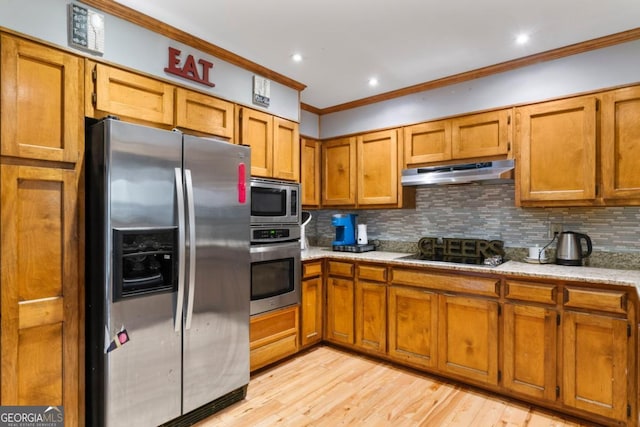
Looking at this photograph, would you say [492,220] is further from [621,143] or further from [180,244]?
[180,244]

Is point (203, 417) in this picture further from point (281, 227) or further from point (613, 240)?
point (613, 240)

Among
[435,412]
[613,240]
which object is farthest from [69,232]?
[613,240]

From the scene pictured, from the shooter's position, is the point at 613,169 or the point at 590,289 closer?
the point at 590,289

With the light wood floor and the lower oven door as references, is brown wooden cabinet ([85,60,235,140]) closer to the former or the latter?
the lower oven door

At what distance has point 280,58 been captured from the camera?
266 cm

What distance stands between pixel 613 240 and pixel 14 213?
3759 mm

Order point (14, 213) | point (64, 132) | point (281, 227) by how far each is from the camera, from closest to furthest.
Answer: point (14, 213), point (64, 132), point (281, 227)

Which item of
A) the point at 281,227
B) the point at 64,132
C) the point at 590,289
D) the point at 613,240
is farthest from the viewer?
the point at 281,227

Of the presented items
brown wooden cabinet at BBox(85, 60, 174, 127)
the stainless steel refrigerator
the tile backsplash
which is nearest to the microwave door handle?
the stainless steel refrigerator

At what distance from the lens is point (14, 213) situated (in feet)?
5.32

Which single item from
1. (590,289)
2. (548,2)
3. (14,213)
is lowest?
(590,289)

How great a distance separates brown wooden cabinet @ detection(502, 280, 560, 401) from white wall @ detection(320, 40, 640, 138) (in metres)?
1.46

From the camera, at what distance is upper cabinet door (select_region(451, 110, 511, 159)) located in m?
2.73

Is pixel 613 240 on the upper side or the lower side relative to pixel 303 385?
upper
